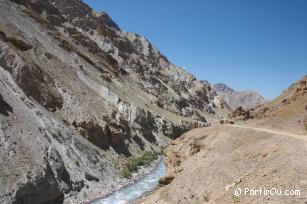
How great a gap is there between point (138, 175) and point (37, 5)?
52323 millimetres

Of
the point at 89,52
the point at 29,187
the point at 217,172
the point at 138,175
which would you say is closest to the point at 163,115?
Result: the point at 89,52

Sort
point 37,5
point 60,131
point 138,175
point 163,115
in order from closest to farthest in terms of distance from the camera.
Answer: point 60,131, point 138,175, point 163,115, point 37,5

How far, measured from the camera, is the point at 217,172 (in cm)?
1998

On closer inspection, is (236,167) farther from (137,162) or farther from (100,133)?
(100,133)

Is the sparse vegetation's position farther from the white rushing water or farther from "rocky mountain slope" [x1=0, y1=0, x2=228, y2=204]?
the white rushing water

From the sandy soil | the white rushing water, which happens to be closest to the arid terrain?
the sandy soil

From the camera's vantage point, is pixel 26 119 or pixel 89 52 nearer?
pixel 26 119

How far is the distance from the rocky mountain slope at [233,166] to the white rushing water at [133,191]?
7.36 meters

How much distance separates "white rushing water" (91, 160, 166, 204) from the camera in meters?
33.4

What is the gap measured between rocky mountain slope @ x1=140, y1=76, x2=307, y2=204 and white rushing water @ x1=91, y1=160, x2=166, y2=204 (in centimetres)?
736

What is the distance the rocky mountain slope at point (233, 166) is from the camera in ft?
53.0

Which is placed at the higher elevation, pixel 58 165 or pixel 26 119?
pixel 26 119

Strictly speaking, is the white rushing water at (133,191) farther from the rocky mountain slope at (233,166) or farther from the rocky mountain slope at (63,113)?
the rocky mountain slope at (233,166)

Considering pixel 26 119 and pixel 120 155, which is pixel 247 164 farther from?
pixel 120 155
